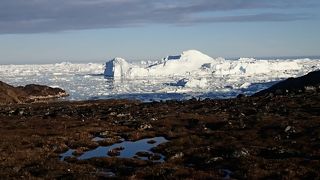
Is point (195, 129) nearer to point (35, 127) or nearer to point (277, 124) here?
point (277, 124)

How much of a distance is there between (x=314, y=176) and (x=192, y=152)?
9316mm

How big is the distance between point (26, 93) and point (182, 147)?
142 meters

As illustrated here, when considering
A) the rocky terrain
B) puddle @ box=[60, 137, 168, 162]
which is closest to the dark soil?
the rocky terrain

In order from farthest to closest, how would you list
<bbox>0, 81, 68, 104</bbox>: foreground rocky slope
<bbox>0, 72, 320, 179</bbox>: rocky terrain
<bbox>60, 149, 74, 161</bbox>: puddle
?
<bbox>0, 81, 68, 104</bbox>: foreground rocky slope, <bbox>60, 149, 74, 161</bbox>: puddle, <bbox>0, 72, 320, 179</bbox>: rocky terrain

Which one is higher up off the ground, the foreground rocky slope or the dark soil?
the dark soil

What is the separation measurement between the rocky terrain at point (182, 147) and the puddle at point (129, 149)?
225mm

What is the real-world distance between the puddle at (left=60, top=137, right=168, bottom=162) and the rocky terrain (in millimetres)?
225

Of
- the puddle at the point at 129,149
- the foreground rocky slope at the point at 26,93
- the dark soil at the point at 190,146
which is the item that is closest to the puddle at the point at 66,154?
the puddle at the point at 129,149

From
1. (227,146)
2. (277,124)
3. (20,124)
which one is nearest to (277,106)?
(277,124)

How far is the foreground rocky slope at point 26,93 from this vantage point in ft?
448

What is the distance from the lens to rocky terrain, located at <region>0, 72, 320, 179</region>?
2331 centimetres

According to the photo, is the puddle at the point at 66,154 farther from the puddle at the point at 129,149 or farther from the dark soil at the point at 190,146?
the dark soil at the point at 190,146

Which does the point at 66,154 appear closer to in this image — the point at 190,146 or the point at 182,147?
the point at 182,147

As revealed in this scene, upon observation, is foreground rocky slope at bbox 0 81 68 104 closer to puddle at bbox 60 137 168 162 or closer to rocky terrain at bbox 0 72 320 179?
rocky terrain at bbox 0 72 320 179
